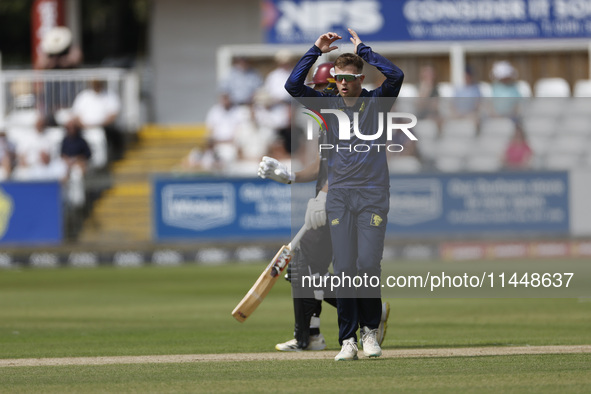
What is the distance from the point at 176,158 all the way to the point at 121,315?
11.0m

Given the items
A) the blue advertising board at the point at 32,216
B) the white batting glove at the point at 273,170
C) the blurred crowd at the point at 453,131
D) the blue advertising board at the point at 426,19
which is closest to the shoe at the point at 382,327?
the white batting glove at the point at 273,170

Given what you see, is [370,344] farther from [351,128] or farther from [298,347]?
[351,128]

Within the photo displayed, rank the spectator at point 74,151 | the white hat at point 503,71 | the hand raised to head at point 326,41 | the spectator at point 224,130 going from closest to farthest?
the hand raised to head at point 326,41, the spectator at point 74,151, the spectator at point 224,130, the white hat at point 503,71

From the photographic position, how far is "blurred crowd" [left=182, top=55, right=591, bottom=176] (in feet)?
60.6

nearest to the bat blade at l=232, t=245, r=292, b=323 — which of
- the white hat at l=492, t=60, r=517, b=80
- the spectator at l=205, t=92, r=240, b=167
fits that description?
the spectator at l=205, t=92, r=240, b=167

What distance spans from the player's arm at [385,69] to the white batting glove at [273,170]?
0.87 m

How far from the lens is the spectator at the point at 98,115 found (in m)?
22.0

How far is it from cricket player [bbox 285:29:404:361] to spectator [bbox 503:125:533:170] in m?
10.7

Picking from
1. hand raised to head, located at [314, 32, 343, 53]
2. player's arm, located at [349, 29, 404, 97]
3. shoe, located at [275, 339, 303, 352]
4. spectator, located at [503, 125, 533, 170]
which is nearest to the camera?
player's arm, located at [349, 29, 404, 97]

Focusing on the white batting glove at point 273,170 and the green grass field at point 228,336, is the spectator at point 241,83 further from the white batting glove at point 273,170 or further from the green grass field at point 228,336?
the white batting glove at point 273,170

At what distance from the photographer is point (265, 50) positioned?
2239 centimetres

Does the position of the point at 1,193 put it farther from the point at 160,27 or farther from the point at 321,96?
the point at 321,96

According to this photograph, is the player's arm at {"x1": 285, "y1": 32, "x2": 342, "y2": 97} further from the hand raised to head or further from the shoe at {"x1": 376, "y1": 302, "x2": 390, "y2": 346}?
the shoe at {"x1": 376, "y1": 302, "x2": 390, "y2": 346}

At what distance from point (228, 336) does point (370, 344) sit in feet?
7.77
